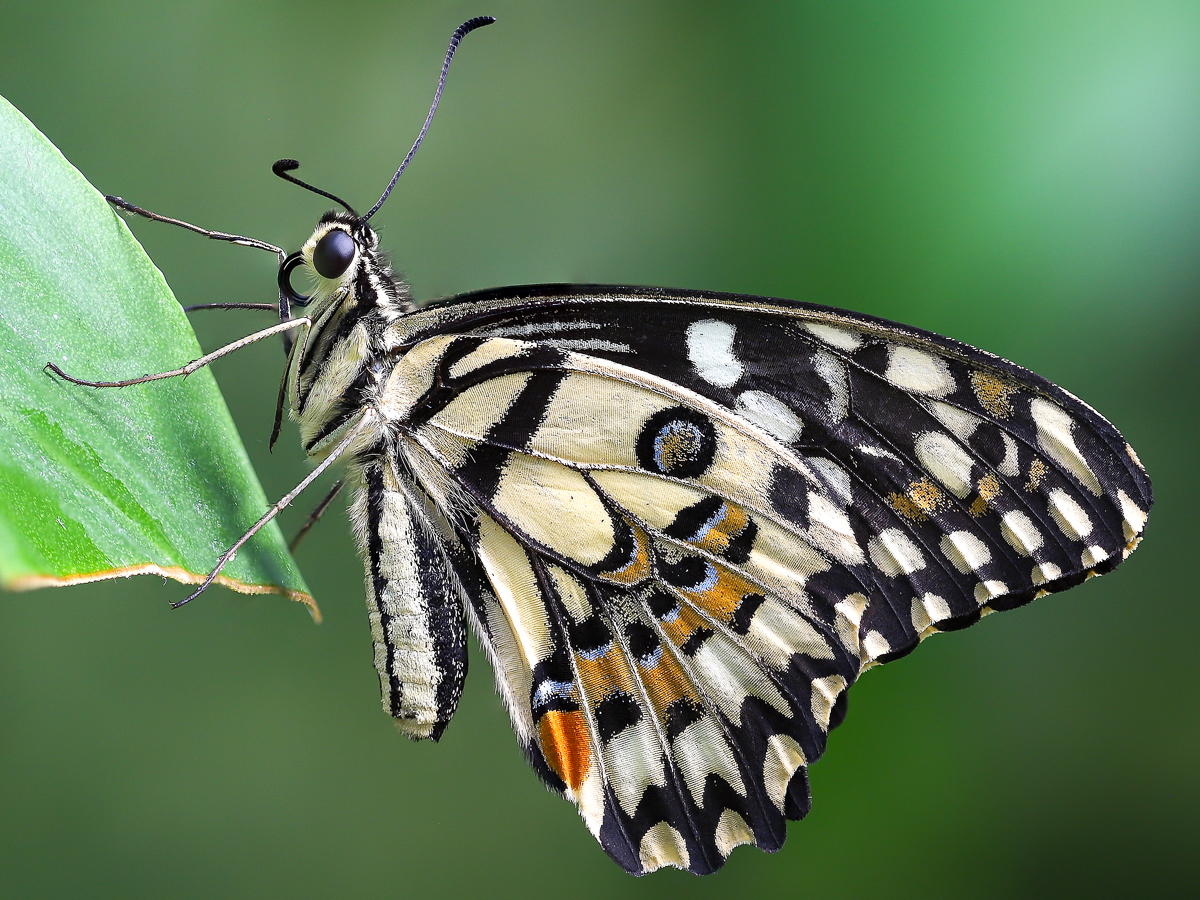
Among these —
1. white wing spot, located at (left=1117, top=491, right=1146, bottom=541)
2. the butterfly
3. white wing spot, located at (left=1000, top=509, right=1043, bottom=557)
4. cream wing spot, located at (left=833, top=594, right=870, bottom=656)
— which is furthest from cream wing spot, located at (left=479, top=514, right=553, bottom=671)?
white wing spot, located at (left=1117, top=491, right=1146, bottom=541)

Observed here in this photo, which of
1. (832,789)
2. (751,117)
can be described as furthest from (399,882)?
(751,117)

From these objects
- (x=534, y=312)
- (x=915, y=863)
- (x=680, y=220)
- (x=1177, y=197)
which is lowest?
(x=915, y=863)

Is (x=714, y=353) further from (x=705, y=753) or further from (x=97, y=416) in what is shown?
(x=97, y=416)

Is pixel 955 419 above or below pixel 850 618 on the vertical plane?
above

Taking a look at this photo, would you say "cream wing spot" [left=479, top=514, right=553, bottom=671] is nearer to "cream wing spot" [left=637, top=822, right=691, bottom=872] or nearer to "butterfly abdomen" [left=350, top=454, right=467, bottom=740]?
"butterfly abdomen" [left=350, top=454, right=467, bottom=740]

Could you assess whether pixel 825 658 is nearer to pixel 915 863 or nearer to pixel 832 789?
pixel 832 789

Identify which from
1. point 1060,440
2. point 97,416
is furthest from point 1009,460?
point 97,416
